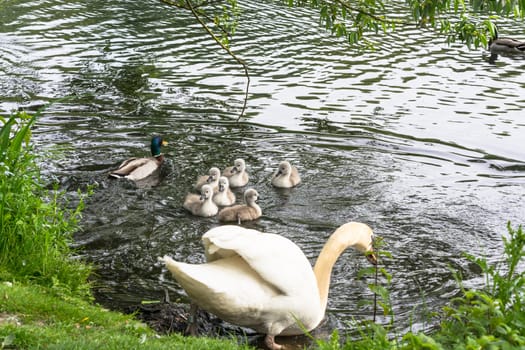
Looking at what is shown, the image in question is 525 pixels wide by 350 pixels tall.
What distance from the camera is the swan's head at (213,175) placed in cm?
1212

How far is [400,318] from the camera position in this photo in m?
8.39

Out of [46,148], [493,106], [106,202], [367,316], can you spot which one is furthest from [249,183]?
[493,106]

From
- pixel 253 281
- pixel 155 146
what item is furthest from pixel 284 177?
pixel 253 281

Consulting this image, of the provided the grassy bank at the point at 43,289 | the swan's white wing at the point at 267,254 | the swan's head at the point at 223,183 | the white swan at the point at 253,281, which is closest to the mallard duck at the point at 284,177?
the swan's head at the point at 223,183

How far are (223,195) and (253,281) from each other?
496 cm

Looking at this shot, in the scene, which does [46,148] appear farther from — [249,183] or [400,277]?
[400,277]

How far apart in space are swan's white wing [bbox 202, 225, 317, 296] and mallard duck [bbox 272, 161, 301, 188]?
15.1 ft

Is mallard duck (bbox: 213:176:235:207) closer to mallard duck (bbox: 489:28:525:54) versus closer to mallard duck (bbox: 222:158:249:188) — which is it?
mallard duck (bbox: 222:158:249:188)

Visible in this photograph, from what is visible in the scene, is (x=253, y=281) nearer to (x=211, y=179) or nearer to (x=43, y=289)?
(x=43, y=289)

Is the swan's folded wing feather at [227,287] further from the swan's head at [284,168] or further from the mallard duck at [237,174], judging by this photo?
the mallard duck at [237,174]

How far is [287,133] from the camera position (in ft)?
48.6

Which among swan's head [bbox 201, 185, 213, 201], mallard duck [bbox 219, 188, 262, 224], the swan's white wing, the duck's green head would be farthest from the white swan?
the duck's green head

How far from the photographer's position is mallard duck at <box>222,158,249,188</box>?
12.5m

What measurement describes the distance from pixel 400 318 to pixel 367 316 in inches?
13.4
